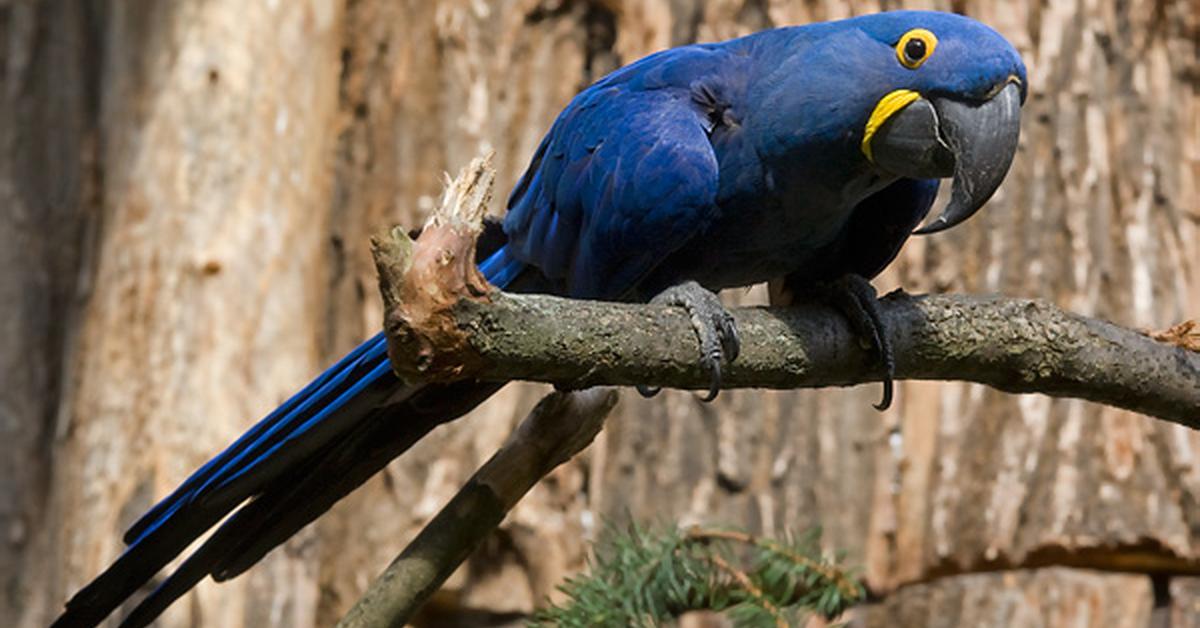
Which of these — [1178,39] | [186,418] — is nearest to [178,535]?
[186,418]

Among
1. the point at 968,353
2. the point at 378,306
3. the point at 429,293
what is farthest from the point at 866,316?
the point at 378,306

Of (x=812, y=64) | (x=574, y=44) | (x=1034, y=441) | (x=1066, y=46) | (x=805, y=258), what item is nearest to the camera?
(x=812, y=64)

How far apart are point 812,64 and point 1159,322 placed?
1351 mm

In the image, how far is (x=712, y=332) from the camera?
5.37ft

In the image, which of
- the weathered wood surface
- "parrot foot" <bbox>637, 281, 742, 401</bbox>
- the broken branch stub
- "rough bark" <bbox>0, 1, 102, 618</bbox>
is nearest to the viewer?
the broken branch stub

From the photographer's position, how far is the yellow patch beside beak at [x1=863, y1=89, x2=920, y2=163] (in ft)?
5.81

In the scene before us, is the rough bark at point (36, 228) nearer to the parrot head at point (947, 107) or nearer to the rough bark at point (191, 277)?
the rough bark at point (191, 277)

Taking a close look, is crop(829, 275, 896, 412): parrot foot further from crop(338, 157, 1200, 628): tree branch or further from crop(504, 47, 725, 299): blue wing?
crop(504, 47, 725, 299): blue wing

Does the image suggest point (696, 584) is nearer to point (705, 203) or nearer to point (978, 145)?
point (705, 203)

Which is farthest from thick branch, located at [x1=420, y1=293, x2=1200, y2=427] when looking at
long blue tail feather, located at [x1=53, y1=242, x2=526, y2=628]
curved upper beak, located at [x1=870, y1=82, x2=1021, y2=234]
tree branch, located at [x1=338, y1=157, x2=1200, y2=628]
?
long blue tail feather, located at [x1=53, y1=242, x2=526, y2=628]

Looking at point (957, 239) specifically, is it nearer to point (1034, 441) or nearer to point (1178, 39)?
point (1034, 441)

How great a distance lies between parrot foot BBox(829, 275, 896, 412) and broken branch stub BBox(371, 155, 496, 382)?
0.59 m

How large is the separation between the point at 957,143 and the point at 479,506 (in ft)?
2.35

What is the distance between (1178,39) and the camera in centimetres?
311
